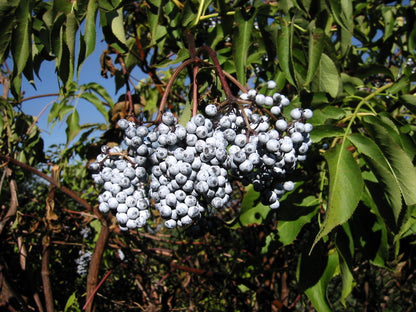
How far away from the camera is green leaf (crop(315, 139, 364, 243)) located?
0.86 metres

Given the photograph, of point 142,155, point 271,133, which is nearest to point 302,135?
point 271,133

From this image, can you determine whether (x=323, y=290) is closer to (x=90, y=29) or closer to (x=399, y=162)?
(x=399, y=162)

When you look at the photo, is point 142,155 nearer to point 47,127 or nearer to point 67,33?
point 67,33

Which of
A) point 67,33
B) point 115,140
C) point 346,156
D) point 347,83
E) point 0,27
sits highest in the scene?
point 0,27

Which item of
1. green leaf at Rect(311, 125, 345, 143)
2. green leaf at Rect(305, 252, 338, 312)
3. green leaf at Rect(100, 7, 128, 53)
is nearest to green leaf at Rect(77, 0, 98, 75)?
green leaf at Rect(100, 7, 128, 53)

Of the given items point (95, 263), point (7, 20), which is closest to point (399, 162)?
point (95, 263)

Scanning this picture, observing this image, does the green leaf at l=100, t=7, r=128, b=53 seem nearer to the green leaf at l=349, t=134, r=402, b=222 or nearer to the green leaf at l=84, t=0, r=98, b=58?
the green leaf at l=84, t=0, r=98, b=58

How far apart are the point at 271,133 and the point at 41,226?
219cm

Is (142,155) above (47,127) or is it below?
below

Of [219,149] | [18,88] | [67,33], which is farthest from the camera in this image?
[18,88]

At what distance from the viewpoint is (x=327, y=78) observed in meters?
1.30

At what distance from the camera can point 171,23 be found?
160cm

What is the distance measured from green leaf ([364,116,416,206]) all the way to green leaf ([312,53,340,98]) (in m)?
0.25

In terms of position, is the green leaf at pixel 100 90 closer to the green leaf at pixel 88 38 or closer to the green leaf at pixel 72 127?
the green leaf at pixel 72 127
